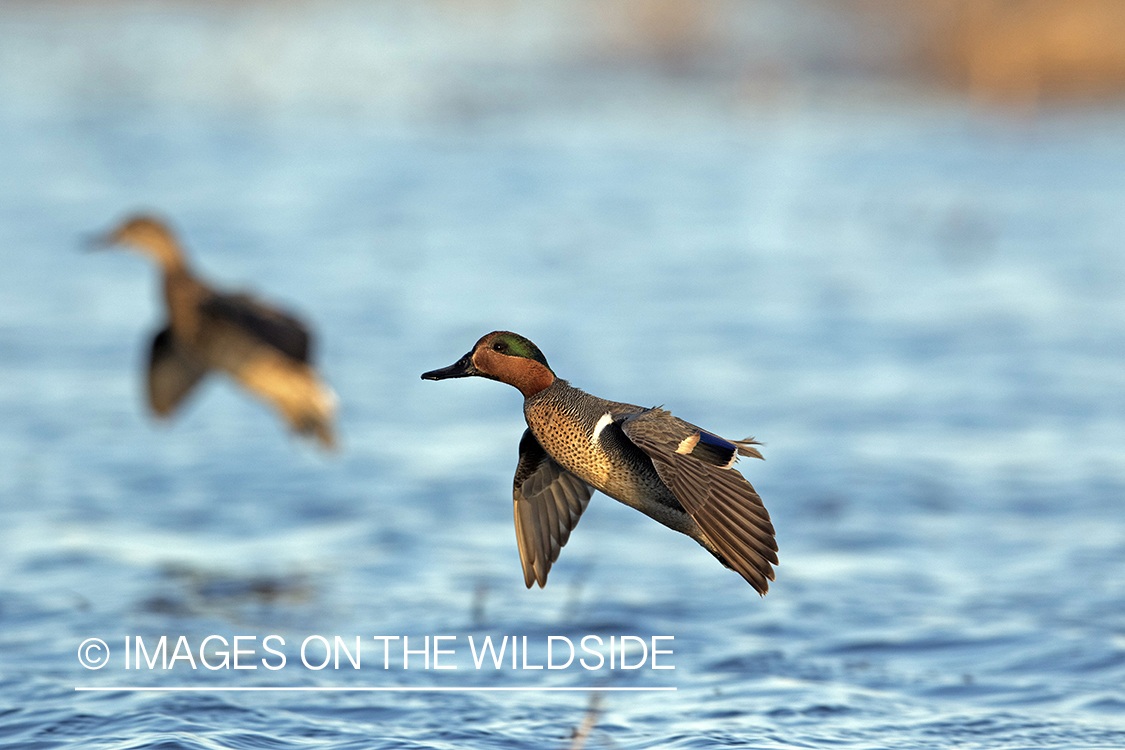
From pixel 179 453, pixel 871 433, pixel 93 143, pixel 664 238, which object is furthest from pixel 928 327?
pixel 93 143

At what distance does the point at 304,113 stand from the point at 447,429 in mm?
15714

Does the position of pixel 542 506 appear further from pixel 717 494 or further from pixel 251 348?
pixel 251 348

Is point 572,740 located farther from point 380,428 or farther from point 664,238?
point 664,238

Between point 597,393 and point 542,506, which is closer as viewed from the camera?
point 542,506

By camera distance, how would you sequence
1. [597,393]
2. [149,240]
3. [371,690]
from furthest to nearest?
1. [597,393]
2. [149,240]
3. [371,690]

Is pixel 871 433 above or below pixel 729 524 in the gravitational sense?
above

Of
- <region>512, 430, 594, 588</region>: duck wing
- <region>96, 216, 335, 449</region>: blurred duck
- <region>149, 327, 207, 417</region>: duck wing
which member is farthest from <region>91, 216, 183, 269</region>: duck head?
<region>512, 430, 594, 588</region>: duck wing

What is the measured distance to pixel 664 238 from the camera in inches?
682

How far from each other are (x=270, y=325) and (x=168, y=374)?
3.23 feet

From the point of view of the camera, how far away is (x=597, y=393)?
10500 millimetres

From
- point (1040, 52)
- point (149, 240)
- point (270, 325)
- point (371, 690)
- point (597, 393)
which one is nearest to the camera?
point (371, 690)

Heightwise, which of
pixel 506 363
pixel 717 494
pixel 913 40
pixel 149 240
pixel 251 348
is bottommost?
pixel 717 494

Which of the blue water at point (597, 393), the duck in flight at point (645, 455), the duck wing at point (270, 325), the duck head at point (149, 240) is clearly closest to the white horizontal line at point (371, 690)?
the blue water at point (597, 393)

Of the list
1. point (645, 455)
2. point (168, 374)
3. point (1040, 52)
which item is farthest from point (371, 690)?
point (1040, 52)
